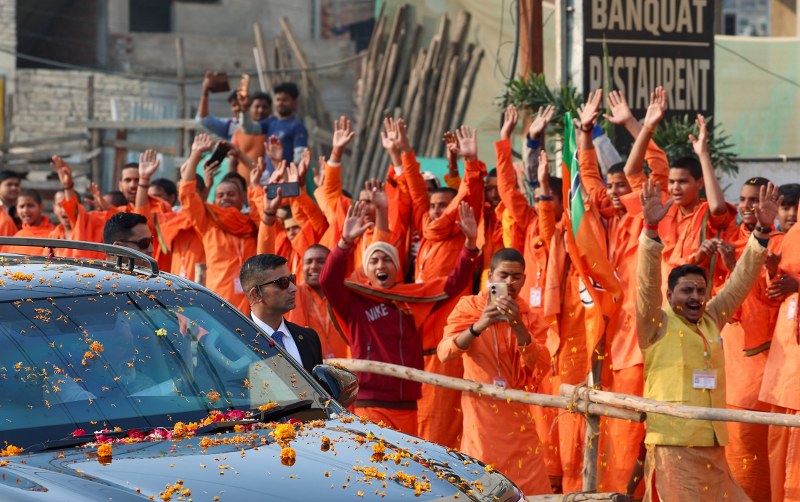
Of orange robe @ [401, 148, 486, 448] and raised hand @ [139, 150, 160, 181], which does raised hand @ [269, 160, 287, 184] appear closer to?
orange robe @ [401, 148, 486, 448]

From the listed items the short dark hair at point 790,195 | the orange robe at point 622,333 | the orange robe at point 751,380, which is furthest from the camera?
the short dark hair at point 790,195

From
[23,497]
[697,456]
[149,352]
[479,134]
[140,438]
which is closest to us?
[23,497]

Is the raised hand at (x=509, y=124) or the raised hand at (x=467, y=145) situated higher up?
the raised hand at (x=509, y=124)

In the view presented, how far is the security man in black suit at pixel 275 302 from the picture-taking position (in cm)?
727

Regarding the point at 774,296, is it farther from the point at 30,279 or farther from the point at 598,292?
the point at 30,279

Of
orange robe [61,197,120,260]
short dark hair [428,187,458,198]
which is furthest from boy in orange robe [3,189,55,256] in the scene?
short dark hair [428,187,458,198]

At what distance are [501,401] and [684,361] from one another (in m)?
1.36

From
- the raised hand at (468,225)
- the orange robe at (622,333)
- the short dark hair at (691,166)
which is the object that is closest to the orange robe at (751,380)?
the orange robe at (622,333)

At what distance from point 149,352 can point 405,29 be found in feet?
56.5

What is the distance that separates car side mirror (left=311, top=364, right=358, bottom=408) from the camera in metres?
5.67

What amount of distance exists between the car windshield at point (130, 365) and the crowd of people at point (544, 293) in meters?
1.64

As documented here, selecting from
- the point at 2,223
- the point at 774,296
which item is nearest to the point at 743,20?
the point at 2,223

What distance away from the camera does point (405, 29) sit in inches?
866

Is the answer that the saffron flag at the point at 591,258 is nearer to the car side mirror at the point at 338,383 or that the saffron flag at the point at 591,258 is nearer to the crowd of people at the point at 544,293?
the crowd of people at the point at 544,293
